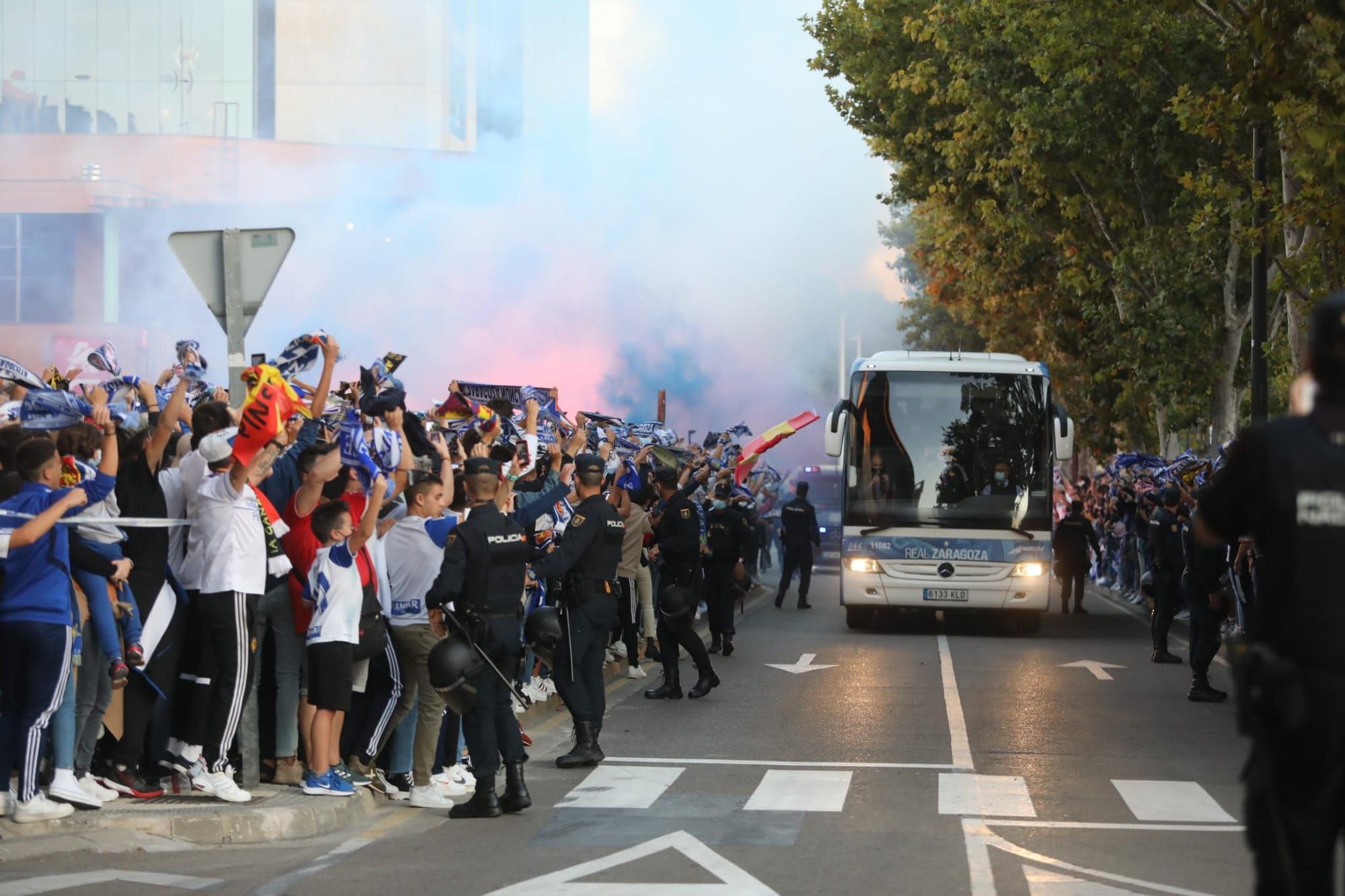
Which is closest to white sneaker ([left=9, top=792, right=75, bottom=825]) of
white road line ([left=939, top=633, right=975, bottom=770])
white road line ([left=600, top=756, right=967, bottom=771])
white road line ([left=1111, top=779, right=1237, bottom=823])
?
white road line ([left=600, top=756, right=967, bottom=771])

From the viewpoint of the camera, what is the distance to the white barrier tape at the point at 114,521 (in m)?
7.70

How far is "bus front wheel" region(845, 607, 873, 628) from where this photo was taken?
22766 mm

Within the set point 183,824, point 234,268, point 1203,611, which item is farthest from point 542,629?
point 1203,611

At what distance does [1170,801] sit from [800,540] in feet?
57.9

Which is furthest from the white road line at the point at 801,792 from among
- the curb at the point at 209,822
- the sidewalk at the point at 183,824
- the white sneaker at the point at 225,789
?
the white sneaker at the point at 225,789

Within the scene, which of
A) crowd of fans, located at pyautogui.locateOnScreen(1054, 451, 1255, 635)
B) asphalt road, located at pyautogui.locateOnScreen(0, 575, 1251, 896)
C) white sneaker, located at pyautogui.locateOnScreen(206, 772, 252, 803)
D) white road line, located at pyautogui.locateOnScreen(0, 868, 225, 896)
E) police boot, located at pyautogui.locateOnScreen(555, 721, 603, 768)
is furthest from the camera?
crowd of fans, located at pyautogui.locateOnScreen(1054, 451, 1255, 635)

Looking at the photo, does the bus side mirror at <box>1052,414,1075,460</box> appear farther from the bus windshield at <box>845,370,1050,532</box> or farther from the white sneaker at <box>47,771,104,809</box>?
the white sneaker at <box>47,771,104,809</box>

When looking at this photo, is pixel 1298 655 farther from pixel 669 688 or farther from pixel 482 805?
pixel 669 688

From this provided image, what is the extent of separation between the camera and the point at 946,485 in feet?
68.4

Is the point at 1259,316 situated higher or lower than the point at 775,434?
higher

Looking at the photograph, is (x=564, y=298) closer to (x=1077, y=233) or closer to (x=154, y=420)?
(x=1077, y=233)

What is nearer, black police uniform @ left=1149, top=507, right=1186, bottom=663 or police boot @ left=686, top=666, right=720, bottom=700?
police boot @ left=686, top=666, right=720, bottom=700

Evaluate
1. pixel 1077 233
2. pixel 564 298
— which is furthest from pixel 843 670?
pixel 564 298

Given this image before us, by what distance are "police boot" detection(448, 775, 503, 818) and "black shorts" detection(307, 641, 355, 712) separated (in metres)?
0.81
